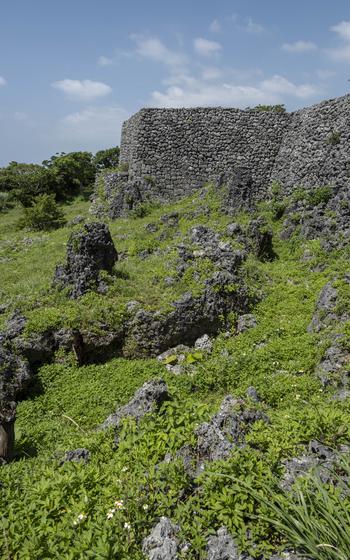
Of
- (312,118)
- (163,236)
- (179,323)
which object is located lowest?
(179,323)

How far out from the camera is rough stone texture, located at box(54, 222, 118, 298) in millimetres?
12172

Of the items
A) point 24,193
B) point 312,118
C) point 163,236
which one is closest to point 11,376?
point 163,236

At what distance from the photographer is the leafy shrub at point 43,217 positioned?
2405 cm

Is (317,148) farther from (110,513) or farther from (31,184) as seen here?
(31,184)

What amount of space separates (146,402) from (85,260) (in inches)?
261

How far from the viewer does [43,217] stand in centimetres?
2405

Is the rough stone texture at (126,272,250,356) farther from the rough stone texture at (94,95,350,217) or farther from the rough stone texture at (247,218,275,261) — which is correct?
the rough stone texture at (94,95,350,217)

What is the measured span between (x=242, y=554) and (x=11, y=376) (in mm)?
6107

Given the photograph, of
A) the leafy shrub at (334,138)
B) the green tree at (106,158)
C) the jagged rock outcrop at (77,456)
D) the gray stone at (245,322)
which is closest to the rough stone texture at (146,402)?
the jagged rock outcrop at (77,456)

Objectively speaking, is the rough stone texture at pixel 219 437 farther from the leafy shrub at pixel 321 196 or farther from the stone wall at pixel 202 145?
the stone wall at pixel 202 145

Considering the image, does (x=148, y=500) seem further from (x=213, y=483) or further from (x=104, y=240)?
(x=104, y=240)

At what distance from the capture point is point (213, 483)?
4.46 metres

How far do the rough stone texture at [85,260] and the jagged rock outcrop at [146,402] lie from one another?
566 centimetres

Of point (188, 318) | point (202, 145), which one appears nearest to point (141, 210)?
point (202, 145)
